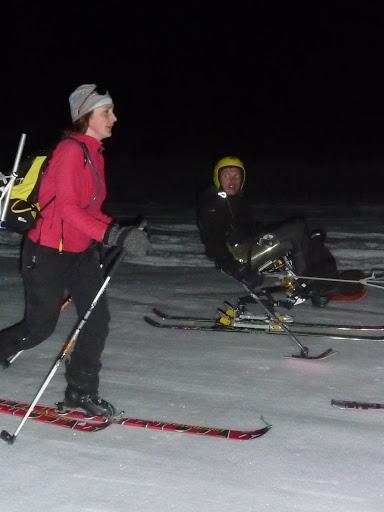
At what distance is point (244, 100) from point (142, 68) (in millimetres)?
20715

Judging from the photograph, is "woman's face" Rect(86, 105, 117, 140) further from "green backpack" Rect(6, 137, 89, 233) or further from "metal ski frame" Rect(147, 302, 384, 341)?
"metal ski frame" Rect(147, 302, 384, 341)

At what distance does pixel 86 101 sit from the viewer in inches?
142

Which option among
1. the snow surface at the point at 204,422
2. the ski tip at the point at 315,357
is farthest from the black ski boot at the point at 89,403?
the ski tip at the point at 315,357

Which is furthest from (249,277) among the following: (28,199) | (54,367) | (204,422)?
(28,199)

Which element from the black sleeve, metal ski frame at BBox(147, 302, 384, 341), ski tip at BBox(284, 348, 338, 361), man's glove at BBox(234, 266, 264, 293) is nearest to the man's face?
the black sleeve

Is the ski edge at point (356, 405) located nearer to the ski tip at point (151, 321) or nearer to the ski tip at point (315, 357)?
the ski tip at point (315, 357)

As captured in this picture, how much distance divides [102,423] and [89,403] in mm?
136

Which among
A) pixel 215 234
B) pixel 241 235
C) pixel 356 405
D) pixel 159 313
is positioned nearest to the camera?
pixel 356 405

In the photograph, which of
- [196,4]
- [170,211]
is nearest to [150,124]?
[170,211]

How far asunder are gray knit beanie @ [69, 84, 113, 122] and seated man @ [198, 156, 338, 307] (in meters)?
2.13

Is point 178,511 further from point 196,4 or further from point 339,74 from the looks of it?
point 196,4

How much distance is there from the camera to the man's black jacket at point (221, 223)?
18.4ft

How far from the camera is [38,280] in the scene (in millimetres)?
3654

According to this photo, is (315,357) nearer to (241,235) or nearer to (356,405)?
(356,405)
